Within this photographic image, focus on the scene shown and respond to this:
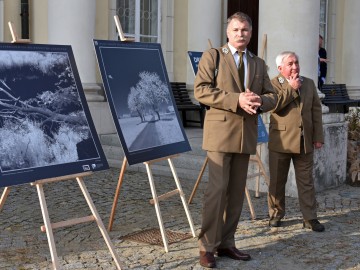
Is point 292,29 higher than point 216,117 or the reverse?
higher

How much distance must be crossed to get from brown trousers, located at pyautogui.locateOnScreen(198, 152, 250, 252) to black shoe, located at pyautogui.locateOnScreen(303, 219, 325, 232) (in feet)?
4.49

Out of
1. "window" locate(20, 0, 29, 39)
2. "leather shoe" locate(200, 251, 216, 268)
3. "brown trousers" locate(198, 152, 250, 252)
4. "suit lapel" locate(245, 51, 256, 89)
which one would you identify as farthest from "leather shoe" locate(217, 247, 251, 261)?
"window" locate(20, 0, 29, 39)

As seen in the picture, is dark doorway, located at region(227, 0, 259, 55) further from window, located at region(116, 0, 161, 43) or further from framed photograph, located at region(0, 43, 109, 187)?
framed photograph, located at region(0, 43, 109, 187)

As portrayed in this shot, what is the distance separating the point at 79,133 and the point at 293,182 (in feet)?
12.1

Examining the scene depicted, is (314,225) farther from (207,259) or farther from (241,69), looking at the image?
(241,69)

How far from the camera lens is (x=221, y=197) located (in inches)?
208

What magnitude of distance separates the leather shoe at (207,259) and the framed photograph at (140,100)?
3.32 ft

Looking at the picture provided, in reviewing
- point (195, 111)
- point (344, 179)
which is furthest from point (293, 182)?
point (195, 111)

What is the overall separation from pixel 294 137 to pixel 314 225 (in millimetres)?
862

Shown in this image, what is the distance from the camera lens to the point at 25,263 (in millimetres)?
5340

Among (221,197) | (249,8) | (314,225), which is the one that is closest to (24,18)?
(249,8)

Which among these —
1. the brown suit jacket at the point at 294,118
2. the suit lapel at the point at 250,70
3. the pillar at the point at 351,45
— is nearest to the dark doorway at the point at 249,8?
the pillar at the point at 351,45

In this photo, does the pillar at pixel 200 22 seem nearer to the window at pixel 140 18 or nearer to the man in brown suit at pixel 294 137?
the window at pixel 140 18

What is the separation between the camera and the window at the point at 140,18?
40.3ft
